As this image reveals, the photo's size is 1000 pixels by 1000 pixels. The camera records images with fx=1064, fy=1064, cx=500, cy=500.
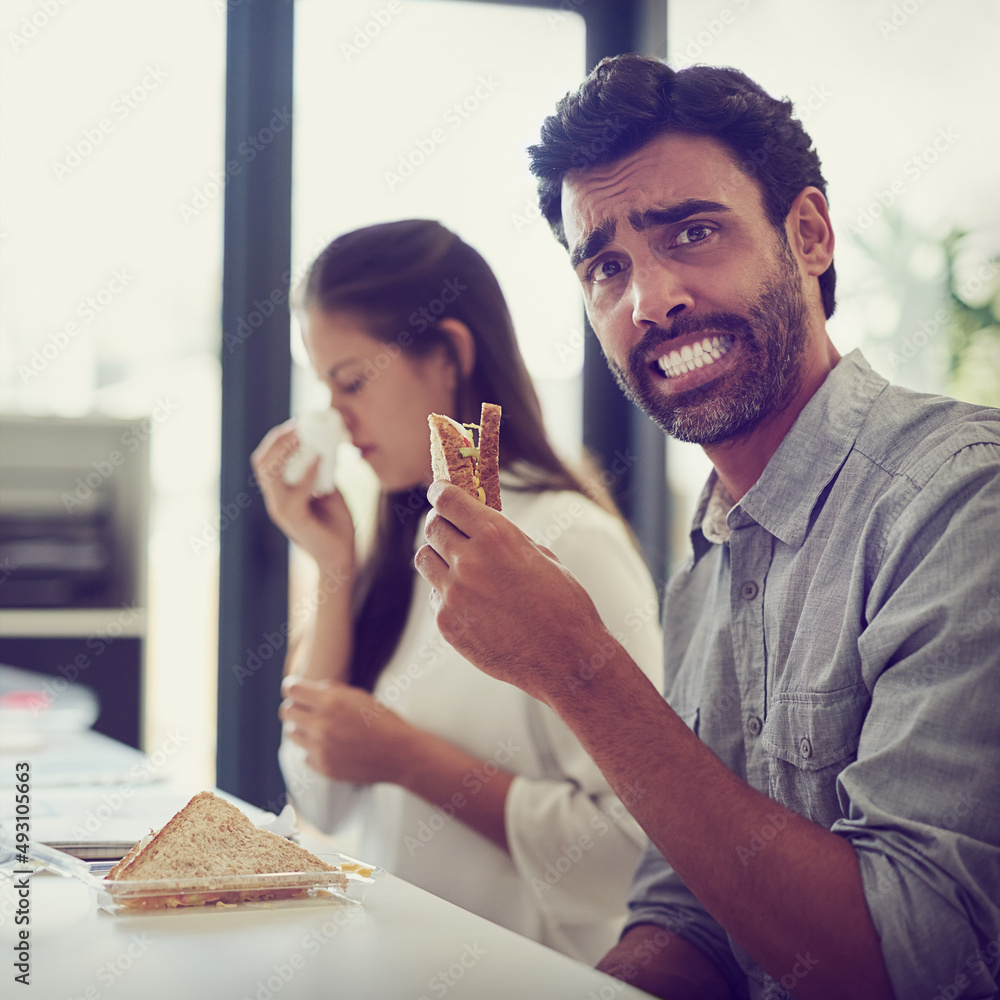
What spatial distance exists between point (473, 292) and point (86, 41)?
1.72 meters

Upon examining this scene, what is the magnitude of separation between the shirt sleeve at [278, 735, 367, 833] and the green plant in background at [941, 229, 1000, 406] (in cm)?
138

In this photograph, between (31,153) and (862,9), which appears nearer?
(862,9)

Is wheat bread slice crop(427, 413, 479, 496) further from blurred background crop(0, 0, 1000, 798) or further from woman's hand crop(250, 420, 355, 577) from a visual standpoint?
blurred background crop(0, 0, 1000, 798)

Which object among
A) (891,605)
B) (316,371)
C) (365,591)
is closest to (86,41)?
(316,371)

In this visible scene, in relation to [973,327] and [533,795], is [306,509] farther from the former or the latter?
[973,327]

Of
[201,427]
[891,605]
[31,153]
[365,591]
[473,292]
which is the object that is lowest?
[365,591]

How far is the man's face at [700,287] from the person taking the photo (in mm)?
1264

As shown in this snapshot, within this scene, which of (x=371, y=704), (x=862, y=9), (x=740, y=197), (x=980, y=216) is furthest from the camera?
(x=862, y=9)

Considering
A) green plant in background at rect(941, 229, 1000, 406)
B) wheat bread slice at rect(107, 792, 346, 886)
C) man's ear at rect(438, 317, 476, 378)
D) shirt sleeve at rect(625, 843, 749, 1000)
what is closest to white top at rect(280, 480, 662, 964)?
shirt sleeve at rect(625, 843, 749, 1000)

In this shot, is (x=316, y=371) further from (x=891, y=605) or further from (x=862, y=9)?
(x=862, y=9)

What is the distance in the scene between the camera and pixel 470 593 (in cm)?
105

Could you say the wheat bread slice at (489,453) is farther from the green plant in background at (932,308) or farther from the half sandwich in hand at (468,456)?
the green plant in background at (932,308)

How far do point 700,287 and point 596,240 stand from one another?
0.15 meters

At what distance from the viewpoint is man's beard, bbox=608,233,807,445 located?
49.6 inches
